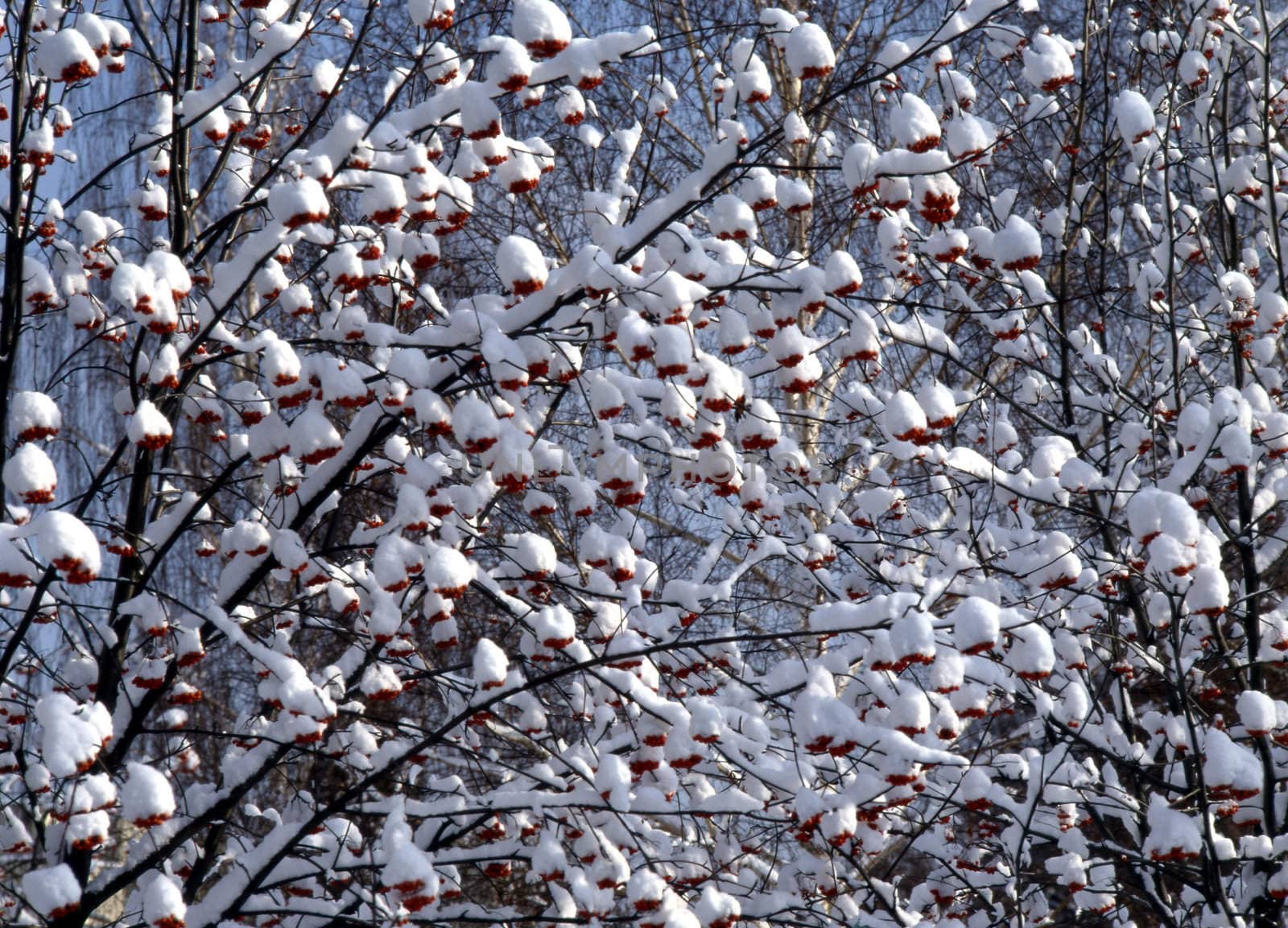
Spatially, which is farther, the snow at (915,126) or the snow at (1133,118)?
the snow at (1133,118)

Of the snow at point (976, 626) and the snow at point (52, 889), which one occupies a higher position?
the snow at point (976, 626)

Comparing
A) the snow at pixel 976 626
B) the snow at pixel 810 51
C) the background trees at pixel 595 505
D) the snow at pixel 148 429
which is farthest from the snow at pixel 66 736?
the snow at pixel 810 51

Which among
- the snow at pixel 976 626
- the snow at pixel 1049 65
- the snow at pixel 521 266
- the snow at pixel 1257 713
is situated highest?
the snow at pixel 1049 65

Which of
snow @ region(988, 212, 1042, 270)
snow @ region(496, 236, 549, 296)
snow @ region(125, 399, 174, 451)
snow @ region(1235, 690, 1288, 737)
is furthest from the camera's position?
snow @ region(1235, 690, 1288, 737)

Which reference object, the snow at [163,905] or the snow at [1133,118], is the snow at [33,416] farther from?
the snow at [1133,118]

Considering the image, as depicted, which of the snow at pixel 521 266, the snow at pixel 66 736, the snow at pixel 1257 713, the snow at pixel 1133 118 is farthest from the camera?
the snow at pixel 1133 118

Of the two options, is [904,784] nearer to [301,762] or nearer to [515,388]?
[515,388]

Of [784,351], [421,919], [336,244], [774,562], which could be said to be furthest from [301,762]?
[784,351]

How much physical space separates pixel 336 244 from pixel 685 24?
18.3 ft

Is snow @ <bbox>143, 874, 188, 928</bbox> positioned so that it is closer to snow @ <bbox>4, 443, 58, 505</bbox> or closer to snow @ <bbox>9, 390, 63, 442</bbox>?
snow @ <bbox>4, 443, 58, 505</bbox>

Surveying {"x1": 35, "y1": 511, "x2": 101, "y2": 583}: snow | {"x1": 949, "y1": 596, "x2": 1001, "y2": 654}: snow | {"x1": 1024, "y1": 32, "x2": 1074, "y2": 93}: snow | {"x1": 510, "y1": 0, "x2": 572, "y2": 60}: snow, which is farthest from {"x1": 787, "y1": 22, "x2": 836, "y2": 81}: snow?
{"x1": 35, "y1": 511, "x2": 101, "y2": 583}: snow

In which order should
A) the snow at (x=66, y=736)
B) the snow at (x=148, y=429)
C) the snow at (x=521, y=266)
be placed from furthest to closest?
the snow at (x=148, y=429) → the snow at (x=521, y=266) → the snow at (x=66, y=736)

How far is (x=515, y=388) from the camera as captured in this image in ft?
9.57

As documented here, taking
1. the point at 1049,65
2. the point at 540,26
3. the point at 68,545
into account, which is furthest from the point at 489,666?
the point at 1049,65
